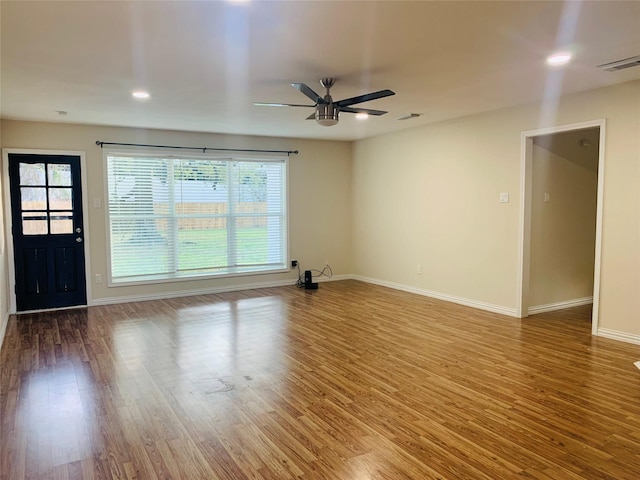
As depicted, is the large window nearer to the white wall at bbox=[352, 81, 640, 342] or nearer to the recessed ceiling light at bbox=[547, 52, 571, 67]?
the white wall at bbox=[352, 81, 640, 342]

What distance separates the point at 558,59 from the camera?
3396 mm

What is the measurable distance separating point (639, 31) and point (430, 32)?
139cm

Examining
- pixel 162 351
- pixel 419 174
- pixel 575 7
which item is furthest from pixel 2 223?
pixel 575 7

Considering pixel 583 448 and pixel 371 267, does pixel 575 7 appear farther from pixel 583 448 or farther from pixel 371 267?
pixel 371 267

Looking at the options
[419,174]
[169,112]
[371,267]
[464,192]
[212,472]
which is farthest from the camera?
[371,267]

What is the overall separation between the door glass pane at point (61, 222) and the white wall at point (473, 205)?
4.62m

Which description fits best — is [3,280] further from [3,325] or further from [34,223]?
[34,223]

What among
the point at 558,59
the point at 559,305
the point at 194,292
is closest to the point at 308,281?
the point at 194,292

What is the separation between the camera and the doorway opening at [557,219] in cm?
517

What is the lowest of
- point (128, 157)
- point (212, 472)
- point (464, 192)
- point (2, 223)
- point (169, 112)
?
point (212, 472)

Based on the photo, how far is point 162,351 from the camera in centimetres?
418

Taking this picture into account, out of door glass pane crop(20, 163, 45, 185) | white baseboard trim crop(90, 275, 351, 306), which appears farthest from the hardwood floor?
door glass pane crop(20, 163, 45, 185)

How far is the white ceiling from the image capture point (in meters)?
2.49

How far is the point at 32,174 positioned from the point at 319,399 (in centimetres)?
502
